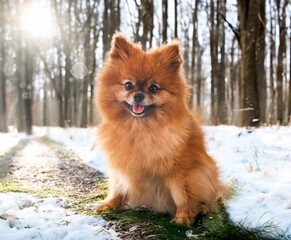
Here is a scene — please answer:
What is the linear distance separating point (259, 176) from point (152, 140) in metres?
1.63

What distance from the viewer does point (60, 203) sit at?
9.96ft

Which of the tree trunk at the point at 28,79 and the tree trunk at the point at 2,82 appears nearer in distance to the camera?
the tree trunk at the point at 28,79

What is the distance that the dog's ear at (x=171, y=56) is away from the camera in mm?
3062

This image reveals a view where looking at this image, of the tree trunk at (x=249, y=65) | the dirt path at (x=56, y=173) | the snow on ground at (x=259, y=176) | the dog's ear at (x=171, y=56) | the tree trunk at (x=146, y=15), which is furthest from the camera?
the tree trunk at (x=146, y=15)

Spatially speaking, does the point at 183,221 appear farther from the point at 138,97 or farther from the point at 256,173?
the point at 256,173

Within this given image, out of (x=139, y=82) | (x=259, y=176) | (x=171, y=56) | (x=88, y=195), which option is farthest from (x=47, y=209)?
(x=259, y=176)

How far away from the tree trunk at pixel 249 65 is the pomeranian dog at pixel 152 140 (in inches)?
196

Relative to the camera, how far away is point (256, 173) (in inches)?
142

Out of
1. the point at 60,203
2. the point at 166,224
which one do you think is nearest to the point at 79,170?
the point at 60,203

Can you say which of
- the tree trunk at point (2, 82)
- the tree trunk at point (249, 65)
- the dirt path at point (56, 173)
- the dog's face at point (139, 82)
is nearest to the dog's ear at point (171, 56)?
the dog's face at point (139, 82)

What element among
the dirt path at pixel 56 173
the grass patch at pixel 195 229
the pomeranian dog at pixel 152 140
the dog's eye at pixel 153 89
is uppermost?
the dog's eye at pixel 153 89

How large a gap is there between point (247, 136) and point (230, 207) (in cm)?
364

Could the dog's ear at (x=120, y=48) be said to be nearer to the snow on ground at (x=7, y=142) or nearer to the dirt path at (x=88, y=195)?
the dirt path at (x=88, y=195)

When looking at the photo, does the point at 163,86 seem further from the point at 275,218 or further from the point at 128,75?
the point at 275,218
